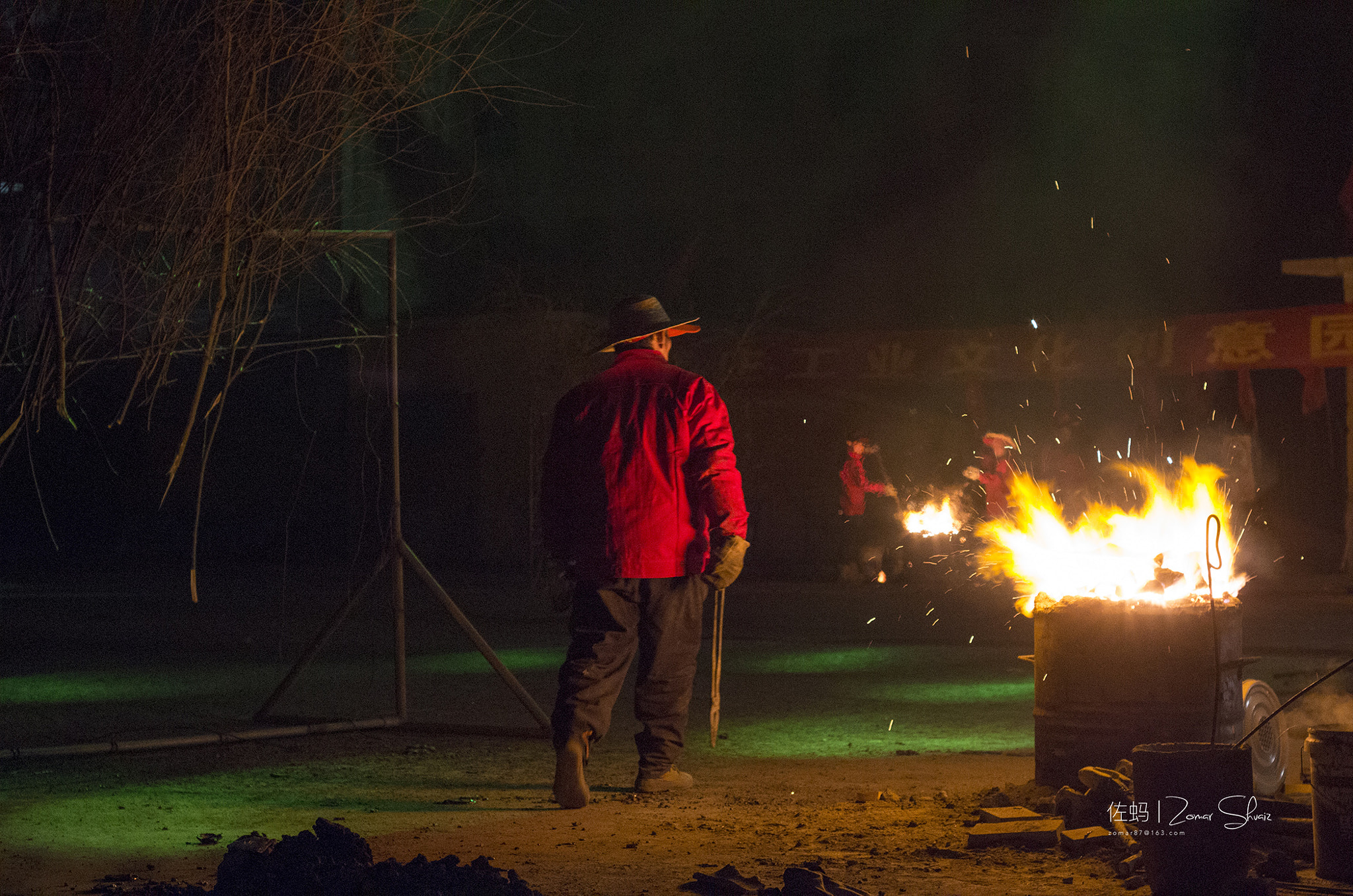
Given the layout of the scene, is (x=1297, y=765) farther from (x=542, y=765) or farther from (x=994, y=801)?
(x=542, y=765)

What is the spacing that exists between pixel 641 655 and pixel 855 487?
1182 cm

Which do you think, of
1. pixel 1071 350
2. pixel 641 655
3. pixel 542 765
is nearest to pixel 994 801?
pixel 641 655

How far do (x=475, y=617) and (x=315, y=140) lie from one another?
10.7 metres

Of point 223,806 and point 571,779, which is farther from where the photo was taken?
point 223,806

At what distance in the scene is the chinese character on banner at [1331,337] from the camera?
57.2 ft

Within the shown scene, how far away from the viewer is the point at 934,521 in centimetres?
1706

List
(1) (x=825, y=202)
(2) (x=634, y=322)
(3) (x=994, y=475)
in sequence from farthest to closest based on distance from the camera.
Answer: (1) (x=825, y=202), (3) (x=994, y=475), (2) (x=634, y=322)

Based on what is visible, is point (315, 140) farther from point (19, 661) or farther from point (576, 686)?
point (19, 661)

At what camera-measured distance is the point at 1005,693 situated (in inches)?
397

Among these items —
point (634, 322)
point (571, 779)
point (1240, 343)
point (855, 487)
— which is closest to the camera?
point (571, 779)

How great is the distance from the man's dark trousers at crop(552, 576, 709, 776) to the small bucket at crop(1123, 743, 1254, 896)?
232 cm

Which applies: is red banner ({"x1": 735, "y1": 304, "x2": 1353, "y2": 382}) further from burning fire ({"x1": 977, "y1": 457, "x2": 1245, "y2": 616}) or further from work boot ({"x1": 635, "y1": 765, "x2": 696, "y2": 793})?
work boot ({"x1": 635, "y1": 765, "x2": 696, "y2": 793})

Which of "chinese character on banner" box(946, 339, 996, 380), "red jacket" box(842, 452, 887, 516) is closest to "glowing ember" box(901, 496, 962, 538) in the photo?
"red jacket" box(842, 452, 887, 516)

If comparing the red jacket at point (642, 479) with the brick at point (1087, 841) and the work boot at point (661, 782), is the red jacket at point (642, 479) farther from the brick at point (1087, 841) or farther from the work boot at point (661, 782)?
the brick at point (1087, 841)
